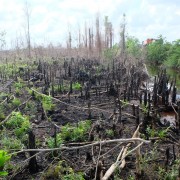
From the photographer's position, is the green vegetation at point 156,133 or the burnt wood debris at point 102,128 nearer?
the burnt wood debris at point 102,128

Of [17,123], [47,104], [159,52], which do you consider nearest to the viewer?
[17,123]

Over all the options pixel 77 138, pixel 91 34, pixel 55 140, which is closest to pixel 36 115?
pixel 77 138

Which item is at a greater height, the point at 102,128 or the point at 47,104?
the point at 47,104

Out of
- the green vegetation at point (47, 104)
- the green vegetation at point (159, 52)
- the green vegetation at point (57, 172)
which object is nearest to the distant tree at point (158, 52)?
the green vegetation at point (159, 52)

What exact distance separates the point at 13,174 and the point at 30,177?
0.32 meters

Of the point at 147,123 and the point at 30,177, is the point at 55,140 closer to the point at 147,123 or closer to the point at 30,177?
the point at 30,177

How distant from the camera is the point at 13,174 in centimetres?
375

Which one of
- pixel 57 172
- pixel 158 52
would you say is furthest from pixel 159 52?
pixel 57 172

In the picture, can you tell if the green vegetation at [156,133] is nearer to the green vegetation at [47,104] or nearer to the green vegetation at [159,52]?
the green vegetation at [47,104]

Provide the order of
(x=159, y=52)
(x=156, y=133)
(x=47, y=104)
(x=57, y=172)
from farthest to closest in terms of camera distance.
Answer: (x=159, y=52), (x=47, y=104), (x=156, y=133), (x=57, y=172)

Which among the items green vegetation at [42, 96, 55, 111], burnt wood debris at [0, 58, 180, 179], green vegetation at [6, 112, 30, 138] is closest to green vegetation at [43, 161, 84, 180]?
burnt wood debris at [0, 58, 180, 179]

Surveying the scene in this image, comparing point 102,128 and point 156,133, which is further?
point 102,128

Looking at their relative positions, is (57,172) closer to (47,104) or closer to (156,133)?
(156,133)

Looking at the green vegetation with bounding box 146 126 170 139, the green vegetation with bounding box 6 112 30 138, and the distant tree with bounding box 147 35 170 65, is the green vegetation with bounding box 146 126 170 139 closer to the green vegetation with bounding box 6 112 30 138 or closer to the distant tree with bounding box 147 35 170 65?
the green vegetation with bounding box 6 112 30 138
